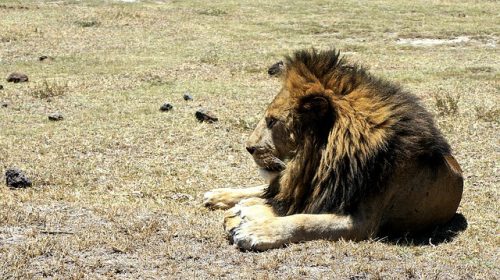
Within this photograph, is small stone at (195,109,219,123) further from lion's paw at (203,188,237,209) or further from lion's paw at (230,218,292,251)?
lion's paw at (230,218,292,251)

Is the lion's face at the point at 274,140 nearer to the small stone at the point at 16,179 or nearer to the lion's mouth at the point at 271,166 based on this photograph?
the lion's mouth at the point at 271,166

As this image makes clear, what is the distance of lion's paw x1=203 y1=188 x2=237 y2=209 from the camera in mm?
5973

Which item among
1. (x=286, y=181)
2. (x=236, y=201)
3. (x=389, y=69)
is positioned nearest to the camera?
(x=286, y=181)

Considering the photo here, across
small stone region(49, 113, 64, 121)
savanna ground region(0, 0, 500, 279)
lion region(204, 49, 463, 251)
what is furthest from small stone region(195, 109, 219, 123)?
lion region(204, 49, 463, 251)

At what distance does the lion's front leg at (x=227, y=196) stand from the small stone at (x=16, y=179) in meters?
1.85

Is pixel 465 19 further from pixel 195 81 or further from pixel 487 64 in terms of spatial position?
pixel 195 81

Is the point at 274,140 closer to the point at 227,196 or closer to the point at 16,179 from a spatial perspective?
the point at 227,196

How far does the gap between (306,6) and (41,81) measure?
1407 centimetres

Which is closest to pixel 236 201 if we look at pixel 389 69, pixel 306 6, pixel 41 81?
pixel 41 81

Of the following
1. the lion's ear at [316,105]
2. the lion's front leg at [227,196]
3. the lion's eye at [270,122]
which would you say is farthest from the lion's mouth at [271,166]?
the lion's front leg at [227,196]

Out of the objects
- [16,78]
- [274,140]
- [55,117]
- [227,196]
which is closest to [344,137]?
[274,140]

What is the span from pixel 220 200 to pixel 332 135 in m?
1.57

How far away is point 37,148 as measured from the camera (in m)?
8.48

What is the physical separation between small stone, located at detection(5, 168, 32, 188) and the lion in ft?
8.34
